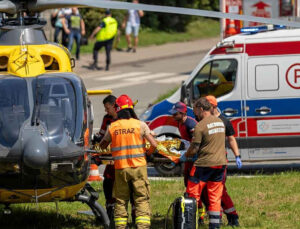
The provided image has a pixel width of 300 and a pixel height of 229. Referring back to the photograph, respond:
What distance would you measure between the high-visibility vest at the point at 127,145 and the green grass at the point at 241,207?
1482 mm

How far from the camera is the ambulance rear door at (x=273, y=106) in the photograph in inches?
561

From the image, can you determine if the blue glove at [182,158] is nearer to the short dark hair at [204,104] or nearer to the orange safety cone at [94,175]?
the short dark hair at [204,104]

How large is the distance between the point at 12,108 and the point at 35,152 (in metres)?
0.95

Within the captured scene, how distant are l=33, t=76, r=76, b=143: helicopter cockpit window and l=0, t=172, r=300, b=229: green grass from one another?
1942mm

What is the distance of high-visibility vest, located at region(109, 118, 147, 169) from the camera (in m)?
9.96

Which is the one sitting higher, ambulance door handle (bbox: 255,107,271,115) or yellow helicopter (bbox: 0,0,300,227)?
yellow helicopter (bbox: 0,0,300,227)

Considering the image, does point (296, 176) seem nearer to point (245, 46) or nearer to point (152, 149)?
point (245, 46)

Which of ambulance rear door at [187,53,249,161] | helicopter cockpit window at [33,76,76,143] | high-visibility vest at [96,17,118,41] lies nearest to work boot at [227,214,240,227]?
helicopter cockpit window at [33,76,76,143]

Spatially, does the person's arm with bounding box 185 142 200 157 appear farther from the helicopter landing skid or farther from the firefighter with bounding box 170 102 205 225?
the helicopter landing skid

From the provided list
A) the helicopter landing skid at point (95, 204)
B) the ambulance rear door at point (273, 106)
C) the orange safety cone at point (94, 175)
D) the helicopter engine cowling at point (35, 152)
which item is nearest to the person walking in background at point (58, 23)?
the orange safety cone at point (94, 175)

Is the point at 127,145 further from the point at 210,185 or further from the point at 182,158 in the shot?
the point at 210,185

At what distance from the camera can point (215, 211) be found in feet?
33.4

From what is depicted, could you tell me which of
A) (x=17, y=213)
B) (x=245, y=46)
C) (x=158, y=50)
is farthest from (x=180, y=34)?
(x=17, y=213)

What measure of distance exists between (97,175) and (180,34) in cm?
2523
